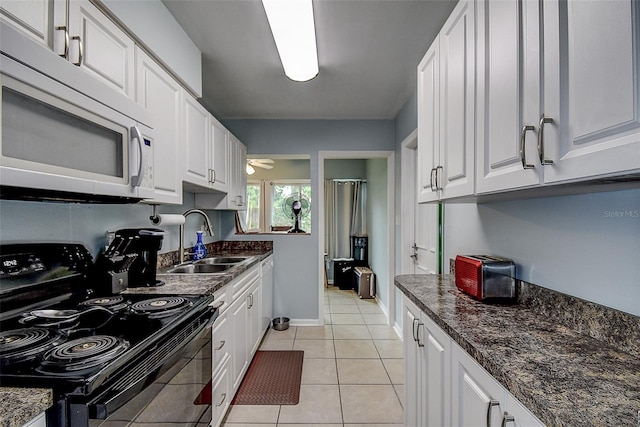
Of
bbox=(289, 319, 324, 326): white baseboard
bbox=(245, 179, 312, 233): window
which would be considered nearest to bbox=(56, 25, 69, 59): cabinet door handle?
bbox=(289, 319, 324, 326): white baseboard

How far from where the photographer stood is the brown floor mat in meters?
2.17

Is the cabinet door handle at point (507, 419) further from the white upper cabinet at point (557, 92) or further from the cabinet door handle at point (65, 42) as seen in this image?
the cabinet door handle at point (65, 42)

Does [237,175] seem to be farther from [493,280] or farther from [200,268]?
[493,280]

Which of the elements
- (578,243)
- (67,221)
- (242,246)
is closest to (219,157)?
(242,246)

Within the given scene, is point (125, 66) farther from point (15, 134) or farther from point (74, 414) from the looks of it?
point (74, 414)

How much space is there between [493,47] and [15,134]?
150 cm

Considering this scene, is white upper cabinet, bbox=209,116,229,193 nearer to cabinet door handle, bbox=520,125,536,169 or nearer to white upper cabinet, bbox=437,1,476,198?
white upper cabinet, bbox=437,1,476,198

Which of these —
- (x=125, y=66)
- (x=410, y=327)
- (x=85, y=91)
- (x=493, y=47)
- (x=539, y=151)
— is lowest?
(x=410, y=327)

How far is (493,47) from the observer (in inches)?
42.4

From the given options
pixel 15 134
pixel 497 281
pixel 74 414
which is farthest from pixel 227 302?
pixel 497 281

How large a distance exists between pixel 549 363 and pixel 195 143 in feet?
7.39

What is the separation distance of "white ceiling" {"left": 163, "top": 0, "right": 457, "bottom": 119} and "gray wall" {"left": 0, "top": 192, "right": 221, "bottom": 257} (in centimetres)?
121

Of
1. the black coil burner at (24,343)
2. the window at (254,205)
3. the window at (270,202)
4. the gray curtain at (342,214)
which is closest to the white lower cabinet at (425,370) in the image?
the black coil burner at (24,343)

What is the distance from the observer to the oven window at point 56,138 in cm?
82
